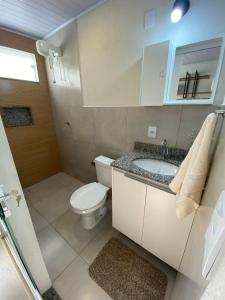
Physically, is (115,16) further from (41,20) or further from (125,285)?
(125,285)

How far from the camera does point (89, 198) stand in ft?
4.66

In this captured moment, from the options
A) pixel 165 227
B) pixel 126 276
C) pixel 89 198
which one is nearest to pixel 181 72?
pixel 165 227

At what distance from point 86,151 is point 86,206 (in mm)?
975

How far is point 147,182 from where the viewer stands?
1.02 m

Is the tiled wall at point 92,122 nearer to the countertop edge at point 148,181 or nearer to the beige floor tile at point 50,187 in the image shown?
the beige floor tile at point 50,187

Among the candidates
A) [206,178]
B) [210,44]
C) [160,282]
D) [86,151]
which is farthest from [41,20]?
[160,282]

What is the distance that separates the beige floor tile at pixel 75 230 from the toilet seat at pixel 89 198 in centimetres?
39

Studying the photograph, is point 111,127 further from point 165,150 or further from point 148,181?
point 148,181

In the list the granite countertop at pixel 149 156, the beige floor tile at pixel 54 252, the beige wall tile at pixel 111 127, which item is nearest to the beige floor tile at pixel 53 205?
the beige floor tile at pixel 54 252

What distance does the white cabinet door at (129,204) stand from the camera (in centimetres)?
110

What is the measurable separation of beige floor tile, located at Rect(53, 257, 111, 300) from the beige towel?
928 millimetres

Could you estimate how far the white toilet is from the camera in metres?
1.32

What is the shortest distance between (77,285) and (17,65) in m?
2.73

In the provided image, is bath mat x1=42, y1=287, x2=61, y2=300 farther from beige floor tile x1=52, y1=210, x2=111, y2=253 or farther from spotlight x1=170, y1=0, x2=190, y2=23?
spotlight x1=170, y1=0, x2=190, y2=23
